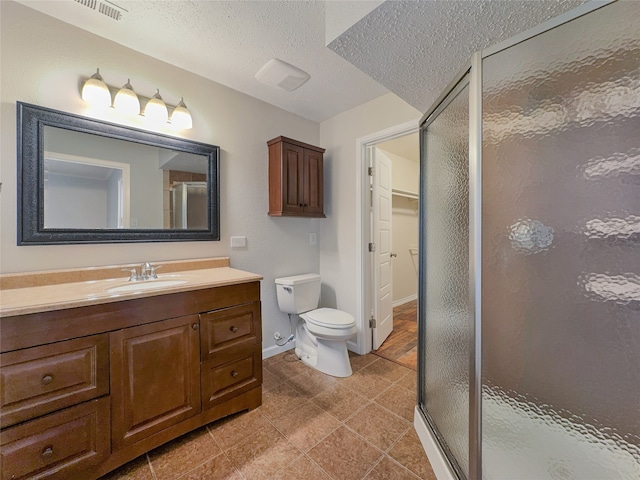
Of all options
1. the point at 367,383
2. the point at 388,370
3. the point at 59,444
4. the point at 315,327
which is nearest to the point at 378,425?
the point at 367,383

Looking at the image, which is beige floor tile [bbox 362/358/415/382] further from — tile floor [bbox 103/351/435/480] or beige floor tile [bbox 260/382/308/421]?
beige floor tile [bbox 260/382/308/421]

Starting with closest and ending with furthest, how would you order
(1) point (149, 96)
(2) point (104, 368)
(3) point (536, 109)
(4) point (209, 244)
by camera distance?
(3) point (536, 109), (2) point (104, 368), (1) point (149, 96), (4) point (209, 244)

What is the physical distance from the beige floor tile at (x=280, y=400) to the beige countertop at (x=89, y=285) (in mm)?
830

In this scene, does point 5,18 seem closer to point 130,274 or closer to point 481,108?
point 130,274

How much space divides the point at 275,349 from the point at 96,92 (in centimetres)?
224

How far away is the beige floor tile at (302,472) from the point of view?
115cm

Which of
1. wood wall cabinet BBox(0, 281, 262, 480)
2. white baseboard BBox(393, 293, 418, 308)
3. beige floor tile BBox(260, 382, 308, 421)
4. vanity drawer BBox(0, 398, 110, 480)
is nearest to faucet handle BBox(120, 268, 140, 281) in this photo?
wood wall cabinet BBox(0, 281, 262, 480)

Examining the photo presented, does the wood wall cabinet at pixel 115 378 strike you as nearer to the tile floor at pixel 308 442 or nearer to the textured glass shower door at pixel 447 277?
the tile floor at pixel 308 442

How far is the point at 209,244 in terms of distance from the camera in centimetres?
195

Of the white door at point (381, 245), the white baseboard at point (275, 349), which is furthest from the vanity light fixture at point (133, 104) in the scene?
the white baseboard at point (275, 349)

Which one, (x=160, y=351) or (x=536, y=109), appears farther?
(x=160, y=351)

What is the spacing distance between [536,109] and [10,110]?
2331 millimetres

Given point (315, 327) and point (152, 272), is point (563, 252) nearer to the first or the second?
point (315, 327)

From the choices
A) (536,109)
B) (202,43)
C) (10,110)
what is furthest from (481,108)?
(10,110)
